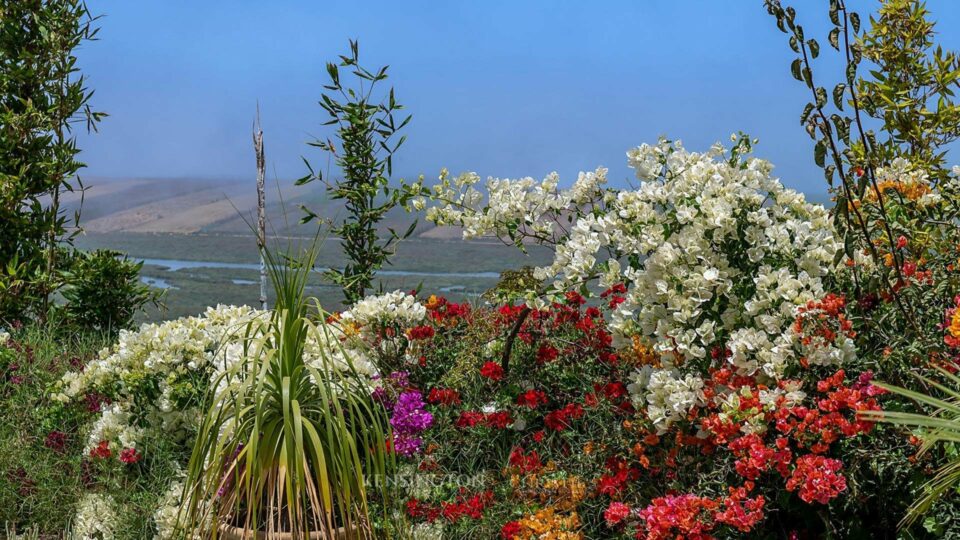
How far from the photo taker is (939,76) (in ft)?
14.9

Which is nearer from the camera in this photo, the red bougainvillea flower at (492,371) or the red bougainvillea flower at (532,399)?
the red bougainvillea flower at (532,399)

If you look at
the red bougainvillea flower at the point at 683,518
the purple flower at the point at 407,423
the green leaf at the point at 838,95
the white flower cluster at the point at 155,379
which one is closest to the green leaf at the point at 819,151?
the green leaf at the point at 838,95

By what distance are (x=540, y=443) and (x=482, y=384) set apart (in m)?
0.44

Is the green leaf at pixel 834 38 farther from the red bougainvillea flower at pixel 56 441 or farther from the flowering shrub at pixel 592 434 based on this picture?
the red bougainvillea flower at pixel 56 441

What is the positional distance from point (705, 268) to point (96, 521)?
110 inches

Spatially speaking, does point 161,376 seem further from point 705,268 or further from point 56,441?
point 705,268

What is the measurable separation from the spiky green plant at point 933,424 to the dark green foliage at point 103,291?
5.09m

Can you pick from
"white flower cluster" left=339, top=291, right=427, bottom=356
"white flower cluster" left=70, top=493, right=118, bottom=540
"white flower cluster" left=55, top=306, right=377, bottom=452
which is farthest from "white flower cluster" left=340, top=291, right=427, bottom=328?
"white flower cluster" left=70, top=493, right=118, bottom=540

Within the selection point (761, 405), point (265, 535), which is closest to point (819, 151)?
point (761, 405)

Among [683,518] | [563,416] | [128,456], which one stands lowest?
[128,456]

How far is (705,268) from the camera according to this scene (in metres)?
3.32

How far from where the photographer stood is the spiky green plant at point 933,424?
228cm

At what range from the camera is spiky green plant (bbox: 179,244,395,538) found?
9.85ft

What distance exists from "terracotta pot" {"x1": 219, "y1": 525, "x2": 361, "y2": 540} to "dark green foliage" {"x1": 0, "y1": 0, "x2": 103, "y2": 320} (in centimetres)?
361
